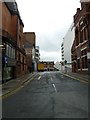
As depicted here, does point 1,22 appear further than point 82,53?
No

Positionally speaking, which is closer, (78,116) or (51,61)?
(78,116)

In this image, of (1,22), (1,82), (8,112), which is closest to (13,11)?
(1,22)

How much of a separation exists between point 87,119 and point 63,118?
35.0 inches

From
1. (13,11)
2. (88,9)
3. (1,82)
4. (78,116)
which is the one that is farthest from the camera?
(88,9)

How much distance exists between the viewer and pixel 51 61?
19875 centimetres

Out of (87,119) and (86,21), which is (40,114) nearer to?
(87,119)

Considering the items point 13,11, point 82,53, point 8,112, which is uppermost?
point 13,11

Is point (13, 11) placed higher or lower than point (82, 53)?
higher

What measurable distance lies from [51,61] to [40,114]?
188716 mm

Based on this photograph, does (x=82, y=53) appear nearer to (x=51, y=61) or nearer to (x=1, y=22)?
(x=1, y=22)

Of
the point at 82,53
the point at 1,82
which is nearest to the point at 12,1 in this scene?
the point at 1,82

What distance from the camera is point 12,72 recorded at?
133ft

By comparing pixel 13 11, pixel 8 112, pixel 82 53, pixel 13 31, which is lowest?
pixel 8 112

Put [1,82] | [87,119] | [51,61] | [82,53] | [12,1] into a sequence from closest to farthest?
[87,119], [1,82], [12,1], [82,53], [51,61]
